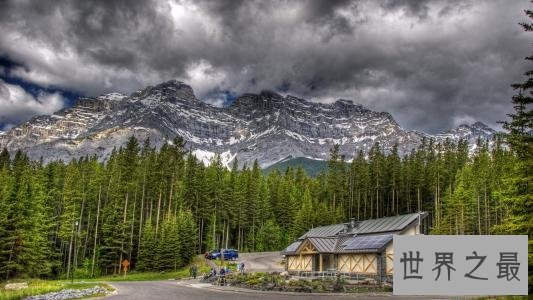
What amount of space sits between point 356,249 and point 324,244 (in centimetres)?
651

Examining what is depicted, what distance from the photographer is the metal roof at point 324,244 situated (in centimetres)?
5164

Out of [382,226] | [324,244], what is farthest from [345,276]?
[382,226]

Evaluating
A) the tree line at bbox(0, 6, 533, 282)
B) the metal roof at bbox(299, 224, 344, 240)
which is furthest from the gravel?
the metal roof at bbox(299, 224, 344, 240)

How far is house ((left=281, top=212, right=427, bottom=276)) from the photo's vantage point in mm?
44625

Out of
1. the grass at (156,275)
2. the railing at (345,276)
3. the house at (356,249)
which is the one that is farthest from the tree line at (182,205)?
the railing at (345,276)

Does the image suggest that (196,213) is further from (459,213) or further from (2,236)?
(459,213)

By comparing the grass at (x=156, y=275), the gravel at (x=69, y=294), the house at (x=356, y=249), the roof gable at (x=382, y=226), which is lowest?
the grass at (x=156, y=275)

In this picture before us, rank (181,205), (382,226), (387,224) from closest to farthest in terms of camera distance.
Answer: (387,224) → (382,226) → (181,205)

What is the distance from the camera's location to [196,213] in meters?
77.3

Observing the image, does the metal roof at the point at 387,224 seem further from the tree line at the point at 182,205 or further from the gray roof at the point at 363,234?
the tree line at the point at 182,205

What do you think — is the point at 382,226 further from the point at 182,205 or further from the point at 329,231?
the point at 182,205

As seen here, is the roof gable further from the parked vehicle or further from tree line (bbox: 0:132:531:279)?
the parked vehicle

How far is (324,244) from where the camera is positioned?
53094mm

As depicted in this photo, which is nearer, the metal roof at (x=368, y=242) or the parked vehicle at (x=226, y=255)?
the metal roof at (x=368, y=242)
